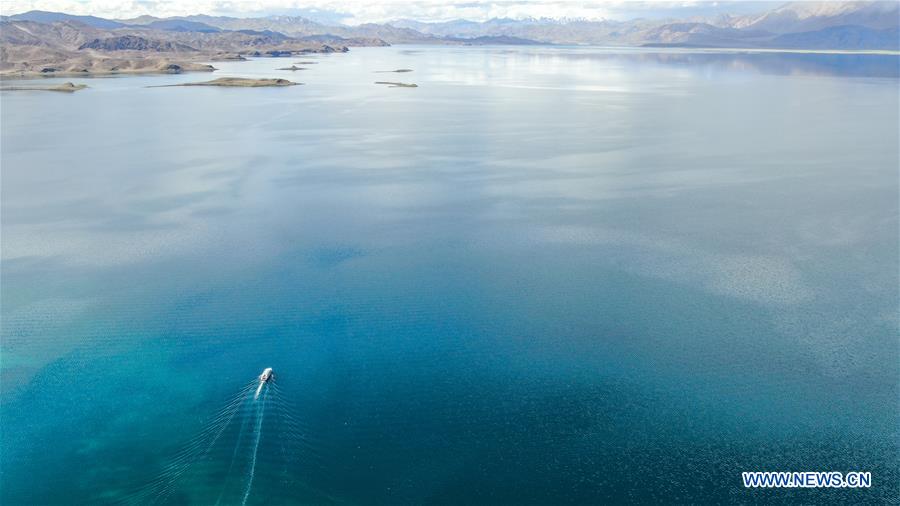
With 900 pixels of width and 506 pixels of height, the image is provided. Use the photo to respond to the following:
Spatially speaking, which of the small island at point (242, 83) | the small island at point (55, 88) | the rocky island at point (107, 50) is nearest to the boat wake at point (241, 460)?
the small island at point (242, 83)

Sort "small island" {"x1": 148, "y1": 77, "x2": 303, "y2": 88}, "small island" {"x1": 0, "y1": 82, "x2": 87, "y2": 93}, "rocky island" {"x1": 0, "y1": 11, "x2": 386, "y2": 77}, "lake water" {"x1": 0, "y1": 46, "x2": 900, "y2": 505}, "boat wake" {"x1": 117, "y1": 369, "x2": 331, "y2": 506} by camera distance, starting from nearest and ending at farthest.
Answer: "boat wake" {"x1": 117, "y1": 369, "x2": 331, "y2": 506}
"lake water" {"x1": 0, "y1": 46, "x2": 900, "y2": 505}
"small island" {"x1": 0, "y1": 82, "x2": 87, "y2": 93}
"small island" {"x1": 148, "y1": 77, "x2": 303, "y2": 88}
"rocky island" {"x1": 0, "y1": 11, "x2": 386, "y2": 77}

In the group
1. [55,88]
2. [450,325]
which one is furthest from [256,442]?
[55,88]

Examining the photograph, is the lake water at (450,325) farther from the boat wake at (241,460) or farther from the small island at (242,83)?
the small island at (242,83)

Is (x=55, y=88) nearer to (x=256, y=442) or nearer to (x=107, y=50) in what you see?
(x=107, y=50)

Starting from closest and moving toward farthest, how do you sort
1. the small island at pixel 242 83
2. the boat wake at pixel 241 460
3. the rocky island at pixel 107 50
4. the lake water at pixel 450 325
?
the boat wake at pixel 241 460
the lake water at pixel 450 325
the small island at pixel 242 83
the rocky island at pixel 107 50

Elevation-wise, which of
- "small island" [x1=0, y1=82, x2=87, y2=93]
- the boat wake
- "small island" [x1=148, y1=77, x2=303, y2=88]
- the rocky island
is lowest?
the boat wake

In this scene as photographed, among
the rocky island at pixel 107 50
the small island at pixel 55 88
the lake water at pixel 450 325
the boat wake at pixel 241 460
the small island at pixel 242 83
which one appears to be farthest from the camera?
the rocky island at pixel 107 50

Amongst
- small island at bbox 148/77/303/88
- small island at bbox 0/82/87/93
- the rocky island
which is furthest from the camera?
the rocky island

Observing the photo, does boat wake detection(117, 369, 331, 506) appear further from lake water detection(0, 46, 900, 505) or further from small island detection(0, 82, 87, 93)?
small island detection(0, 82, 87, 93)

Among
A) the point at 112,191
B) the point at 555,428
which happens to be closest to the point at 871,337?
the point at 555,428

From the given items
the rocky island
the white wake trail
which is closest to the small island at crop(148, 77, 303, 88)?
the rocky island
